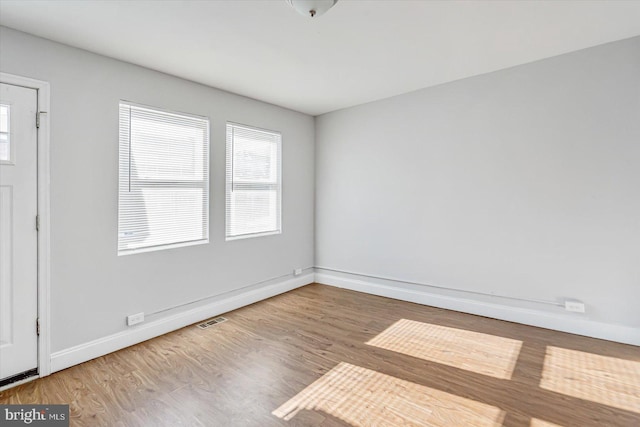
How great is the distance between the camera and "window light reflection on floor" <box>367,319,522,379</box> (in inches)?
96.3

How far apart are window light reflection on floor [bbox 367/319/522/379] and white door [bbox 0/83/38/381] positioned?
9.11 feet

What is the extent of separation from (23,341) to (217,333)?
1461 mm

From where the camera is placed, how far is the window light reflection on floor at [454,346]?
2445 mm

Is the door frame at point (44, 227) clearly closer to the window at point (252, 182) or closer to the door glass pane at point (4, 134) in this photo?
the door glass pane at point (4, 134)

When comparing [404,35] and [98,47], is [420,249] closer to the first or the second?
[404,35]

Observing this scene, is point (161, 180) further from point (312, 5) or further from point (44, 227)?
point (312, 5)

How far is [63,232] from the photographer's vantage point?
2484mm

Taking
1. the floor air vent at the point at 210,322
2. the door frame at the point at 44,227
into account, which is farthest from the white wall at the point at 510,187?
the door frame at the point at 44,227

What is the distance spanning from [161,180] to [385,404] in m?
2.83

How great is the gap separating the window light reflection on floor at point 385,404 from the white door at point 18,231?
2010mm

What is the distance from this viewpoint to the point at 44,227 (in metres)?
2.38

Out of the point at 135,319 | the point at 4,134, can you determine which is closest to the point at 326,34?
the point at 4,134

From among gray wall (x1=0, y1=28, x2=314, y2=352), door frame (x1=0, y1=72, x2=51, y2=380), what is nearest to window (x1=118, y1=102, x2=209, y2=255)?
gray wall (x1=0, y1=28, x2=314, y2=352)
